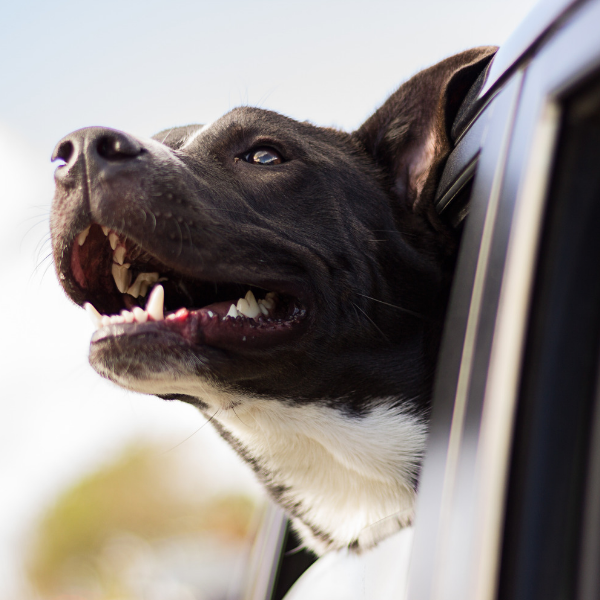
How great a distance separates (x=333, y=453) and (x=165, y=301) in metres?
0.81

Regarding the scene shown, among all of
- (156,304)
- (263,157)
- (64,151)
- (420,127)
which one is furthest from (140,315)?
(420,127)

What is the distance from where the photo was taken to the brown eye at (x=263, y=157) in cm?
233

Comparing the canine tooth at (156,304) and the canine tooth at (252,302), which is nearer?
the canine tooth at (156,304)

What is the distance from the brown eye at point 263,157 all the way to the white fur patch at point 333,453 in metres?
0.84

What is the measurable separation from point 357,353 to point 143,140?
1.00 m

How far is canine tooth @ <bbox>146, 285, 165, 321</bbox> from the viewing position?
192cm

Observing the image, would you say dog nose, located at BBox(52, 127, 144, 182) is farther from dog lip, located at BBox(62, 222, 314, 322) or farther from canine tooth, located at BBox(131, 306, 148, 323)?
canine tooth, located at BBox(131, 306, 148, 323)

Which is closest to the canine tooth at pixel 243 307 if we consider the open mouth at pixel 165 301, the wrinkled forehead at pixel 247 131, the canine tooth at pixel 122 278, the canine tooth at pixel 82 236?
the open mouth at pixel 165 301

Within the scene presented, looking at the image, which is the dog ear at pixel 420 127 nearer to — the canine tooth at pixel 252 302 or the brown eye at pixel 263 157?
the brown eye at pixel 263 157

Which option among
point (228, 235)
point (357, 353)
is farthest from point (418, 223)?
point (228, 235)

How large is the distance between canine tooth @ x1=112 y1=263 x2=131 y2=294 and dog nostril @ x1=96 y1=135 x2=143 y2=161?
1.26ft

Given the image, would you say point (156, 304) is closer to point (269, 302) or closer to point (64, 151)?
point (269, 302)

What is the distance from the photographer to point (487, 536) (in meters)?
0.90

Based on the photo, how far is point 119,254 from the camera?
207 centimetres
